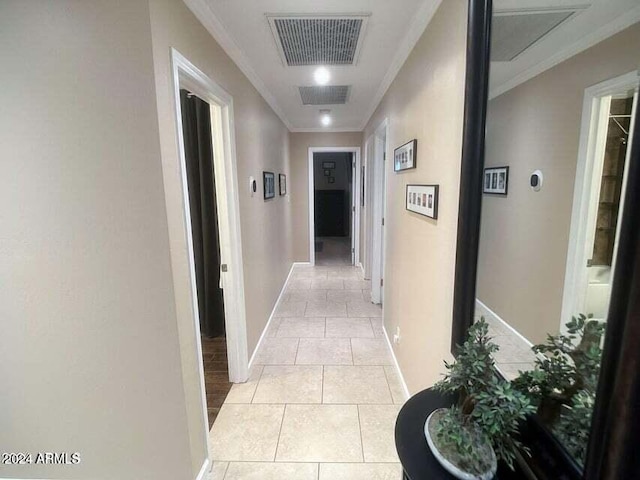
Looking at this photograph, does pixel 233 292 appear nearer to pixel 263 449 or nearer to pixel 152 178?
pixel 263 449

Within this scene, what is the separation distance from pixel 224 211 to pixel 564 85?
1876 millimetres

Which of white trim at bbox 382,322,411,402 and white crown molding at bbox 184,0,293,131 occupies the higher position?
white crown molding at bbox 184,0,293,131

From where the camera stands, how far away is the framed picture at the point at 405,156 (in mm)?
1922

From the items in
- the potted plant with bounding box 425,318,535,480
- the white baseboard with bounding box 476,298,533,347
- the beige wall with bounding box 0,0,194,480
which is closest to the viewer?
the potted plant with bounding box 425,318,535,480

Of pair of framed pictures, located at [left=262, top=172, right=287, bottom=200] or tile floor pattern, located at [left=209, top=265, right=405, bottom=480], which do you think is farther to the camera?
pair of framed pictures, located at [left=262, top=172, right=287, bottom=200]

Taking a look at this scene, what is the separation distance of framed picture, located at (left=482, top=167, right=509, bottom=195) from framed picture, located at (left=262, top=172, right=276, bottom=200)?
7.72ft

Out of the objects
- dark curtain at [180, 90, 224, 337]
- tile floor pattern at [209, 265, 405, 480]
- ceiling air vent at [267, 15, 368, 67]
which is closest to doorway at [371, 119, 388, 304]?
tile floor pattern at [209, 265, 405, 480]

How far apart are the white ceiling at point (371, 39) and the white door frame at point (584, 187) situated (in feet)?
0.40

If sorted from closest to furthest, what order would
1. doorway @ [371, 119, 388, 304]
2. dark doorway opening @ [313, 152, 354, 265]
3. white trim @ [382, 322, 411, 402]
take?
1. white trim @ [382, 322, 411, 402]
2. doorway @ [371, 119, 388, 304]
3. dark doorway opening @ [313, 152, 354, 265]

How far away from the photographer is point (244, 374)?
2.44 m

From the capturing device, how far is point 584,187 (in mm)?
695

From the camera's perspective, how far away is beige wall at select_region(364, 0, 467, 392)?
1.35 metres

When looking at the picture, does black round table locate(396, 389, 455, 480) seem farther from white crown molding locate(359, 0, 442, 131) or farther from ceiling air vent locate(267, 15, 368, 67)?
ceiling air vent locate(267, 15, 368, 67)

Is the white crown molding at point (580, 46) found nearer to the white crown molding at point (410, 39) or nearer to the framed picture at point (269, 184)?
the white crown molding at point (410, 39)
